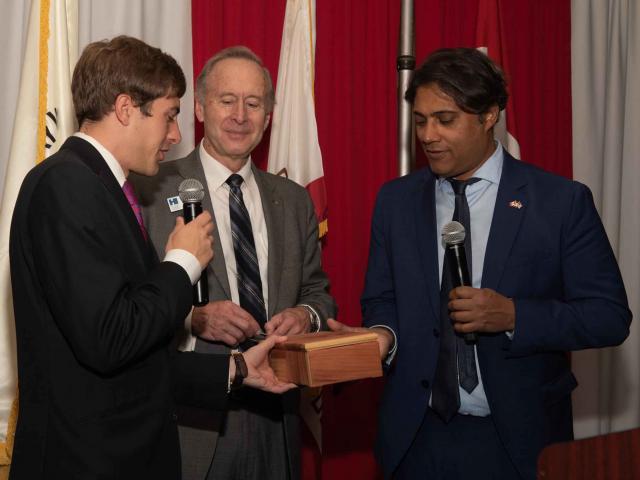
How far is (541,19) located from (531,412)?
A: 3.20m

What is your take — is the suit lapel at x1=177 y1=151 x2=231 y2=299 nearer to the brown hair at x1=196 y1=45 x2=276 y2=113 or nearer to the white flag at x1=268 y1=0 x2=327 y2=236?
the brown hair at x1=196 y1=45 x2=276 y2=113

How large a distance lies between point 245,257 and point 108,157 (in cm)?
99

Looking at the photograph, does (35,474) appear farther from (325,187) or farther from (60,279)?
(325,187)

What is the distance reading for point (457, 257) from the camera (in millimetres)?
2371

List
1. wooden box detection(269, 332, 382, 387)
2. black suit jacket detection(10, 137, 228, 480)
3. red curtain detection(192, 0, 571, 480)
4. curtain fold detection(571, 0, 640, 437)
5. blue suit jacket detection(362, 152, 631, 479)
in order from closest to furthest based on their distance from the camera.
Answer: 1. black suit jacket detection(10, 137, 228, 480)
2. wooden box detection(269, 332, 382, 387)
3. blue suit jacket detection(362, 152, 631, 479)
4. red curtain detection(192, 0, 571, 480)
5. curtain fold detection(571, 0, 640, 437)

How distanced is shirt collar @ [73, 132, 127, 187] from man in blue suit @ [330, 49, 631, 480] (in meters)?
1.04

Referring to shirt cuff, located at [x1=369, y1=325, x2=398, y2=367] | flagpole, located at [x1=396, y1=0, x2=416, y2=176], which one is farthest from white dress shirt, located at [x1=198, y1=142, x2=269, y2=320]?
flagpole, located at [x1=396, y1=0, x2=416, y2=176]

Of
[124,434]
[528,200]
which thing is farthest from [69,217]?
[528,200]

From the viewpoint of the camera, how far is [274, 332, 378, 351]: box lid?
2143 millimetres

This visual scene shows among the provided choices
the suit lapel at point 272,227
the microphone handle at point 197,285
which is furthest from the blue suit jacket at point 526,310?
the microphone handle at point 197,285

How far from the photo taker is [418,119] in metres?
2.76

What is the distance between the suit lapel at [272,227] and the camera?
291 centimetres

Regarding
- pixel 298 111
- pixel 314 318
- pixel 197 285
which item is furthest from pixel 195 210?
pixel 298 111

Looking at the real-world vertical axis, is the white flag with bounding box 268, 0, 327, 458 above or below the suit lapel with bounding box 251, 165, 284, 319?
above
